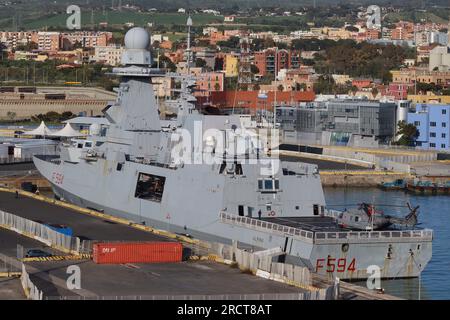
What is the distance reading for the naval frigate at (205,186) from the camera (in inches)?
1186

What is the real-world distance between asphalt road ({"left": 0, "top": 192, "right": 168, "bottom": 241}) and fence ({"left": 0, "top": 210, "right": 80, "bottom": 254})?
2.91ft

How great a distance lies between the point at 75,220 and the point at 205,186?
3684 millimetres

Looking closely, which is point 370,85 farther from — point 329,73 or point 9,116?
point 9,116

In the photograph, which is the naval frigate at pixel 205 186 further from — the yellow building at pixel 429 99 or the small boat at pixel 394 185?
the yellow building at pixel 429 99

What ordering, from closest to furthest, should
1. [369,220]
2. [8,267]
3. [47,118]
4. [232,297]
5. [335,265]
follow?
[232,297], [8,267], [335,265], [369,220], [47,118]

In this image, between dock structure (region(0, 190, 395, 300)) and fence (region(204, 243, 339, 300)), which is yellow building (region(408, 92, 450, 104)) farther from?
dock structure (region(0, 190, 395, 300))

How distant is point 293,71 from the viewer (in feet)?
382

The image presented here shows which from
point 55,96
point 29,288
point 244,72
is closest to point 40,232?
point 29,288

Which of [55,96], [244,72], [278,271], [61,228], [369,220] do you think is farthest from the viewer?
[244,72]

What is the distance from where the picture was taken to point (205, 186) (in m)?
33.8

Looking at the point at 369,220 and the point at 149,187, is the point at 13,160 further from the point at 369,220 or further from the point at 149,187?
the point at 369,220

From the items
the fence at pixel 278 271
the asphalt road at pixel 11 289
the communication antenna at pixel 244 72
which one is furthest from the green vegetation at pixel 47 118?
the asphalt road at pixel 11 289

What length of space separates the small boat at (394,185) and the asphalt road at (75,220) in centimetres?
1925
